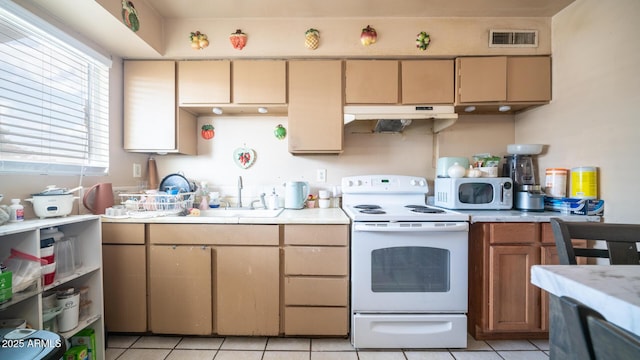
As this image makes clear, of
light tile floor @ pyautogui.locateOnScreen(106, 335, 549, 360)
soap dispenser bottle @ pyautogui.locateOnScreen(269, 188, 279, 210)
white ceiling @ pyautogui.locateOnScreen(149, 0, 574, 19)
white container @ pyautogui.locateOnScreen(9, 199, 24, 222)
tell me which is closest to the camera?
white container @ pyautogui.locateOnScreen(9, 199, 24, 222)

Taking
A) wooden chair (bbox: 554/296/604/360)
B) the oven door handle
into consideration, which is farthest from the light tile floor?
wooden chair (bbox: 554/296/604/360)

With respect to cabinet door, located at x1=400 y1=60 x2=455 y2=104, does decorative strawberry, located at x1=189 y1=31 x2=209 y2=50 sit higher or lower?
higher

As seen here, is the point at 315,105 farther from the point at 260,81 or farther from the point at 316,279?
the point at 316,279

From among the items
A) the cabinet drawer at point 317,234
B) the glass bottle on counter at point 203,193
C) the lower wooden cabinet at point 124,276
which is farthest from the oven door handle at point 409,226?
the lower wooden cabinet at point 124,276

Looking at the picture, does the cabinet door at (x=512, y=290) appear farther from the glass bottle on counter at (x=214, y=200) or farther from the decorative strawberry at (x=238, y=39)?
the decorative strawberry at (x=238, y=39)

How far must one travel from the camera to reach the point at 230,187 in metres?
2.31

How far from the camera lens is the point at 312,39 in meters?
1.91

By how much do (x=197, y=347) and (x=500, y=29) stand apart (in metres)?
3.17

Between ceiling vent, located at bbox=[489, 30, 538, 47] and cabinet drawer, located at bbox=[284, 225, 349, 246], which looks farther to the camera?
ceiling vent, located at bbox=[489, 30, 538, 47]

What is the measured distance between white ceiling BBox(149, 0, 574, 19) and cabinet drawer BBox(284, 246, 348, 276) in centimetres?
173

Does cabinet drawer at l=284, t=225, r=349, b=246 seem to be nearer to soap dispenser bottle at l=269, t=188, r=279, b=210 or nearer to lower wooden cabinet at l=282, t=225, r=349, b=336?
lower wooden cabinet at l=282, t=225, r=349, b=336

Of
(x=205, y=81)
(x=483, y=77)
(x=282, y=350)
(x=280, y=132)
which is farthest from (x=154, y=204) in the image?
(x=483, y=77)

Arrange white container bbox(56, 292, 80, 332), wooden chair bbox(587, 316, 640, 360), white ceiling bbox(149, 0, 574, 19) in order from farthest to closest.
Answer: white ceiling bbox(149, 0, 574, 19) → white container bbox(56, 292, 80, 332) → wooden chair bbox(587, 316, 640, 360)

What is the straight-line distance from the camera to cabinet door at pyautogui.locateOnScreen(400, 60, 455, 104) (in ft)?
6.44
